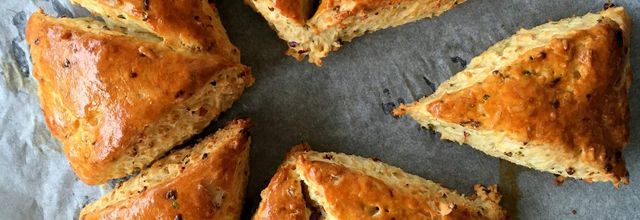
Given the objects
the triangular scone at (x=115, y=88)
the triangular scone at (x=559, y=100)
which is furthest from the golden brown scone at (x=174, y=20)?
the triangular scone at (x=559, y=100)

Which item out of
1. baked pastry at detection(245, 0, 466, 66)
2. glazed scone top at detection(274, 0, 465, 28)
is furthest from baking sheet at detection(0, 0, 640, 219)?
glazed scone top at detection(274, 0, 465, 28)

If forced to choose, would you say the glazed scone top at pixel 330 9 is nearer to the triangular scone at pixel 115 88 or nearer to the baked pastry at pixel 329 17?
the baked pastry at pixel 329 17

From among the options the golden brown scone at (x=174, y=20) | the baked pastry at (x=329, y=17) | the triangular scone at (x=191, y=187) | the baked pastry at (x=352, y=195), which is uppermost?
the baked pastry at (x=329, y=17)

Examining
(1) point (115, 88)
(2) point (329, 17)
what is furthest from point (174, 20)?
(2) point (329, 17)

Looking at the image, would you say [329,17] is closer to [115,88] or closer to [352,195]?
[352,195]

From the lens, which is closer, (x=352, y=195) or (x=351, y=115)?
(x=352, y=195)

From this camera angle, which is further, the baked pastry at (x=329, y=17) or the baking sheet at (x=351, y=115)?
the baking sheet at (x=351, y=115)

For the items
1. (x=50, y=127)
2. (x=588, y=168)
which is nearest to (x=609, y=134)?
(x=588, y=168)

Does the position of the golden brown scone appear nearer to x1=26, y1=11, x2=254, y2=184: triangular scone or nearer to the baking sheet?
x1=26, y1=11, x2=254, y2=184: triangular scone
